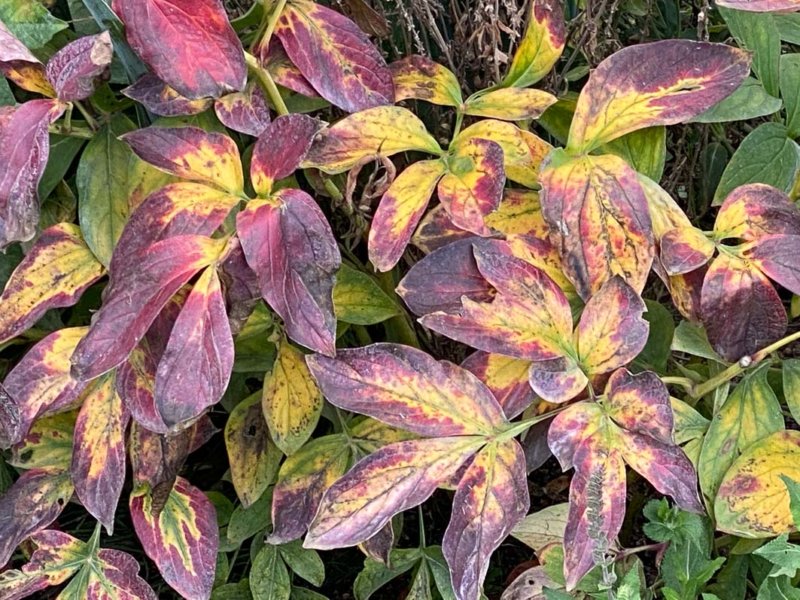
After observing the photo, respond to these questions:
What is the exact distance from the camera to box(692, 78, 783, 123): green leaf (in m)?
0.68

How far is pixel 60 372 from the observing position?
66 centimetres

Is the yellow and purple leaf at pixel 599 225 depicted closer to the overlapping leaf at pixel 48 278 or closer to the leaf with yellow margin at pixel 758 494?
the leaf with yellow margin at pixel 758 494

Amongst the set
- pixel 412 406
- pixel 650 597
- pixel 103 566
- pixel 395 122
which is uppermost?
pixel 395 122

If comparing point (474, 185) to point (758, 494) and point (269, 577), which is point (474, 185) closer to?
point (758, 494)

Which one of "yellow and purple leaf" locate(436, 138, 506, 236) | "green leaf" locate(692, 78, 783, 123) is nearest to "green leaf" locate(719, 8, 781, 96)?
"green leaf" locate(692, 78, 783, 123)

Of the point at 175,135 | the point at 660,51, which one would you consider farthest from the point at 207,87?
the point at 660,51

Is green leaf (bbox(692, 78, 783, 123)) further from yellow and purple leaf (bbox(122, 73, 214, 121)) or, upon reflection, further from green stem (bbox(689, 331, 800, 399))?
yellow and purple leaf (bbox(122, 73, 214, 121))

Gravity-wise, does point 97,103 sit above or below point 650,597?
above

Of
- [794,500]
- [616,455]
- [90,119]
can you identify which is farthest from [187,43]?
Answer: [794,500]

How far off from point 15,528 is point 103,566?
0.25 feet

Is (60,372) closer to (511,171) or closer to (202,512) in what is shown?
(202,512)

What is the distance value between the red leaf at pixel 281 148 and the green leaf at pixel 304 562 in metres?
0.38

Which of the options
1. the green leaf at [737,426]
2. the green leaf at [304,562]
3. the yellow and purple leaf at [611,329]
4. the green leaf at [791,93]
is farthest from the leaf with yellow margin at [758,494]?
the green leaf at [304,562]

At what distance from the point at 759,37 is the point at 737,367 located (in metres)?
0.26
